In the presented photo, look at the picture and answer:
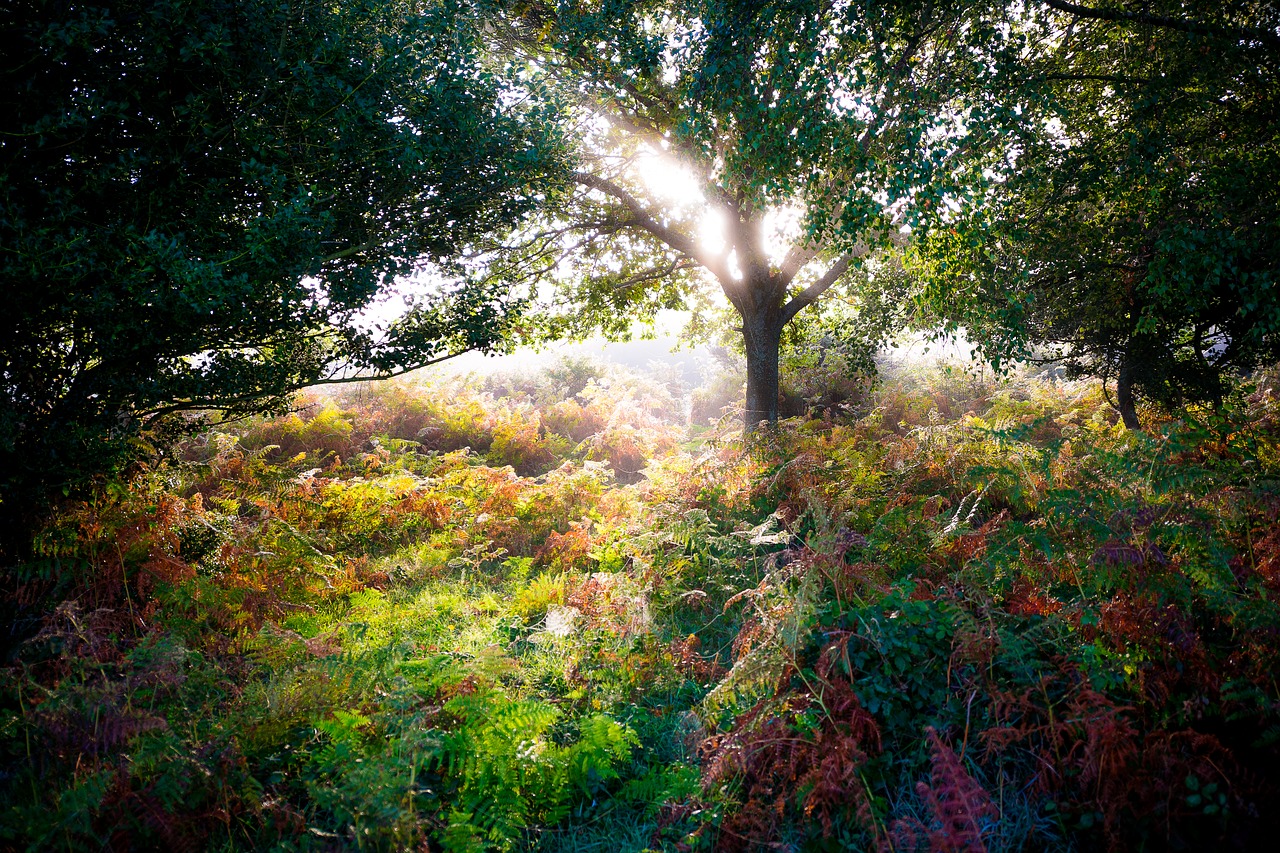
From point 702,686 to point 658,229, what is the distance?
725 cm

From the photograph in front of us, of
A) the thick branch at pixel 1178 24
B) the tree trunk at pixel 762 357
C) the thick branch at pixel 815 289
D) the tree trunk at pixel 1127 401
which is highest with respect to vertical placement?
the thick branch at pixel 1178 24

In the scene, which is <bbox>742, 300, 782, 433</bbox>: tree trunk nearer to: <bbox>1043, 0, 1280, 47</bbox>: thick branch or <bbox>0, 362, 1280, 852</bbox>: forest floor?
<bbox>0, 362, 1280, 852</bbox>: forest floor

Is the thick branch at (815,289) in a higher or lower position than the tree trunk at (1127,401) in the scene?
higher

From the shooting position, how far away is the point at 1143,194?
620 cm

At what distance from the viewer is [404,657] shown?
13.9 ft

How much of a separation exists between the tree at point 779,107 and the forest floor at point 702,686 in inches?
102

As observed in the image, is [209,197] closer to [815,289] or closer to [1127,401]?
[815,289]

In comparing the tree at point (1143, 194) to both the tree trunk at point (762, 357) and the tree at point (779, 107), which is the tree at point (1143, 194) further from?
the tree trunk at point (762, 357)

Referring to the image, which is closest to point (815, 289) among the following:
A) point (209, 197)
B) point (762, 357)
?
point (762, 357)

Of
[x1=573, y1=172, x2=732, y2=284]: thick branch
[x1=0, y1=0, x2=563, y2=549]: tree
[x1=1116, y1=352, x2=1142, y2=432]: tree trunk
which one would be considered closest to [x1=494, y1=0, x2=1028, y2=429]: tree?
[x1=573, y1=172, x2=732, y2=284]: thick branch

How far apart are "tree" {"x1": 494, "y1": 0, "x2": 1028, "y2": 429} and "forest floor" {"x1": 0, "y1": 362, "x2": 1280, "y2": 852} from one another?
2.59 m

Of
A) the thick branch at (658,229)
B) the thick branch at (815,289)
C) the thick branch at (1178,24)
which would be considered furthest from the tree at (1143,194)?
the thick branch at (658,229)

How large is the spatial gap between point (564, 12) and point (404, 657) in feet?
24.1

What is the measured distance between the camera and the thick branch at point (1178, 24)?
5648 millimetres
